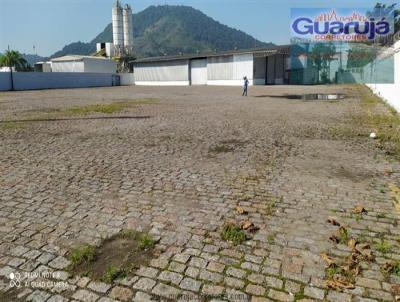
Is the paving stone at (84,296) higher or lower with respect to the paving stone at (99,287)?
lower

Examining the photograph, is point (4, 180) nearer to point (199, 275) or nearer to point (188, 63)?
point (199, 275)

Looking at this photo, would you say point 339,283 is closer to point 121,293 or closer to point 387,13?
point 121,293

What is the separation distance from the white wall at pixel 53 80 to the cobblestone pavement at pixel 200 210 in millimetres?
37060

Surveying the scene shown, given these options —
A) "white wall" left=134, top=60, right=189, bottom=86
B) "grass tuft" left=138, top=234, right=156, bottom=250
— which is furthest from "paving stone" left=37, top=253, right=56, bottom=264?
"white wall" left=134, top=60, right=189, bottom=86

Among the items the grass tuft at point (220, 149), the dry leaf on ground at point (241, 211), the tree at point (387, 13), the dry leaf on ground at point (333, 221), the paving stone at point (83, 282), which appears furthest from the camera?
the tree at point (387, 13)

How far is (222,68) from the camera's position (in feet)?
166

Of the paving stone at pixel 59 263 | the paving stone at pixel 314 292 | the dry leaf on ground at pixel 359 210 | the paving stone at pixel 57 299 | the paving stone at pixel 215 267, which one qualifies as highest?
the dry leaf on ground at pixel 359 210

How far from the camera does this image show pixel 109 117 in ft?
49.6

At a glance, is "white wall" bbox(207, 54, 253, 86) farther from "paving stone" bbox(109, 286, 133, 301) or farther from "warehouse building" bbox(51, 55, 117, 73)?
"paving stone" bbox(109, 286, 133, 301)

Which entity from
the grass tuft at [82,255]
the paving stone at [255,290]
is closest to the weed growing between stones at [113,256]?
the grass tuft at [82,255]

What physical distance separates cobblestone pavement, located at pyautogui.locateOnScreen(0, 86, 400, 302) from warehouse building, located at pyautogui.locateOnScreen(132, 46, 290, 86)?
38.8m

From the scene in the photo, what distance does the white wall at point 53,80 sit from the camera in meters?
42.3

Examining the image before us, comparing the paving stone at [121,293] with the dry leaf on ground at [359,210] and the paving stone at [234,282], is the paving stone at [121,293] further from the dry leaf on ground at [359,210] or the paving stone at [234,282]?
the dry leaf on ground at [359,210]

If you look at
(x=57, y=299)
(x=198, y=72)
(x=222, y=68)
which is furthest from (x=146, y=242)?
(x=198, y=72)
